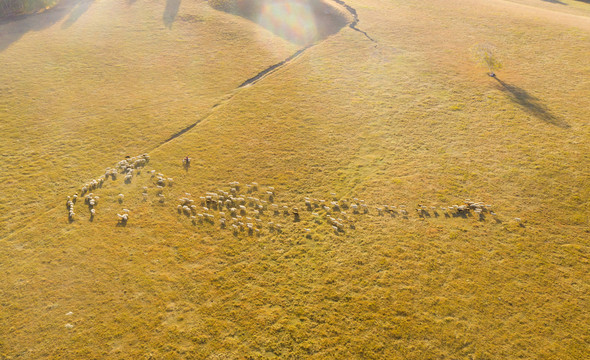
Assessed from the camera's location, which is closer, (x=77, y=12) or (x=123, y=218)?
(x=123, y=218)

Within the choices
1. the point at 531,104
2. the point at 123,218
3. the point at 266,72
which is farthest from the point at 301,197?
the point at 531,104

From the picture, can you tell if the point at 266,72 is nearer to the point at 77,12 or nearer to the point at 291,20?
the point at 291,20

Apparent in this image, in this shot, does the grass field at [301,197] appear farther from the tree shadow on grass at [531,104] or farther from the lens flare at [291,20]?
the lens flare at [291,20]

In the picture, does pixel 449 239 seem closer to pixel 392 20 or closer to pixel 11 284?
pixel 11 284

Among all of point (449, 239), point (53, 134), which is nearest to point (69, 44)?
point (53, 134)

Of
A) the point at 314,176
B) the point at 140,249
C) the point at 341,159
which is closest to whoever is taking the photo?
the point at 140,249

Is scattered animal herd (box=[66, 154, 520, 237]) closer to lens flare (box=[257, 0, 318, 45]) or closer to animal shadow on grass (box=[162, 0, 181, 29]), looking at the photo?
lens flare (box=[257, 0, 318, 45])

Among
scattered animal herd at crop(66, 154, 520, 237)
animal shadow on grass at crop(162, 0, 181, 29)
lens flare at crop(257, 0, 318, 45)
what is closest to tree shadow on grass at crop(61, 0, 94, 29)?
animal shadow on grass at crop(162, 0, 181, 29)
